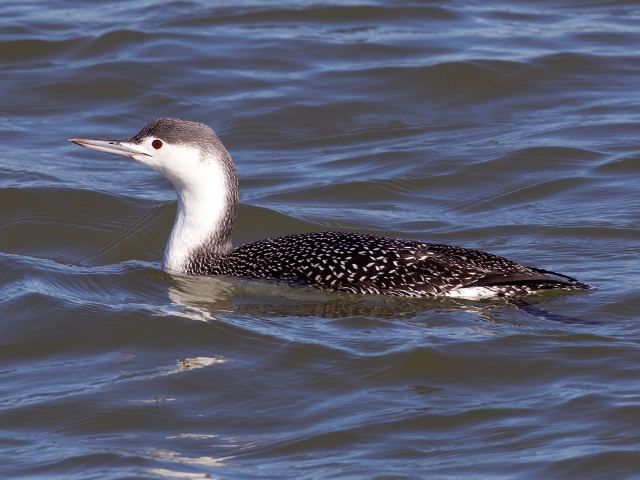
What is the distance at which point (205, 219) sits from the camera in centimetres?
1038

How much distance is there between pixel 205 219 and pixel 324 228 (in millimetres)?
1460

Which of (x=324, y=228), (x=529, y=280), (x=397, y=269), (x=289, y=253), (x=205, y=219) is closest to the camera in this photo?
(x=529, y=280)

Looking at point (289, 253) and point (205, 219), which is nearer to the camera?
point (289, 253)

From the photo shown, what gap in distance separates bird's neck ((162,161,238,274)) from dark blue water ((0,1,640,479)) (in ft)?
0.68

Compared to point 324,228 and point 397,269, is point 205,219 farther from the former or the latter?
point 397,269

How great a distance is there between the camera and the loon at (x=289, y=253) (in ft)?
31.0

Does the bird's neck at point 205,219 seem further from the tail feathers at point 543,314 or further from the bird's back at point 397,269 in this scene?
the tail feathers at point 543,314

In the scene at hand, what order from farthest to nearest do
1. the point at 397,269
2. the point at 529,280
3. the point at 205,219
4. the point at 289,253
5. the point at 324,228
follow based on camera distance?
the point at 324,228 < the point at 205,219 < the point at 289,253 < the point at 397,269 < the point at 529,280

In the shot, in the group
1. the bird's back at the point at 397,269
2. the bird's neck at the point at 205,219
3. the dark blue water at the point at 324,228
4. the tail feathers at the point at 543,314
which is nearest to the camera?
the dark blue water at the point at 324,228

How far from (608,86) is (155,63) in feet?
15.0

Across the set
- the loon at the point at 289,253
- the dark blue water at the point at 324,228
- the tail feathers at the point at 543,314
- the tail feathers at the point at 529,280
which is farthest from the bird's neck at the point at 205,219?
the tail feathers at the point at 543,314

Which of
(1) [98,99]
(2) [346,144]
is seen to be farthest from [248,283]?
(1) [98,99]

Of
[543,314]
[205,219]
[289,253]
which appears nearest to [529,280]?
[543,314]

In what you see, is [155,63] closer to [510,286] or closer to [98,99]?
[98,99]
